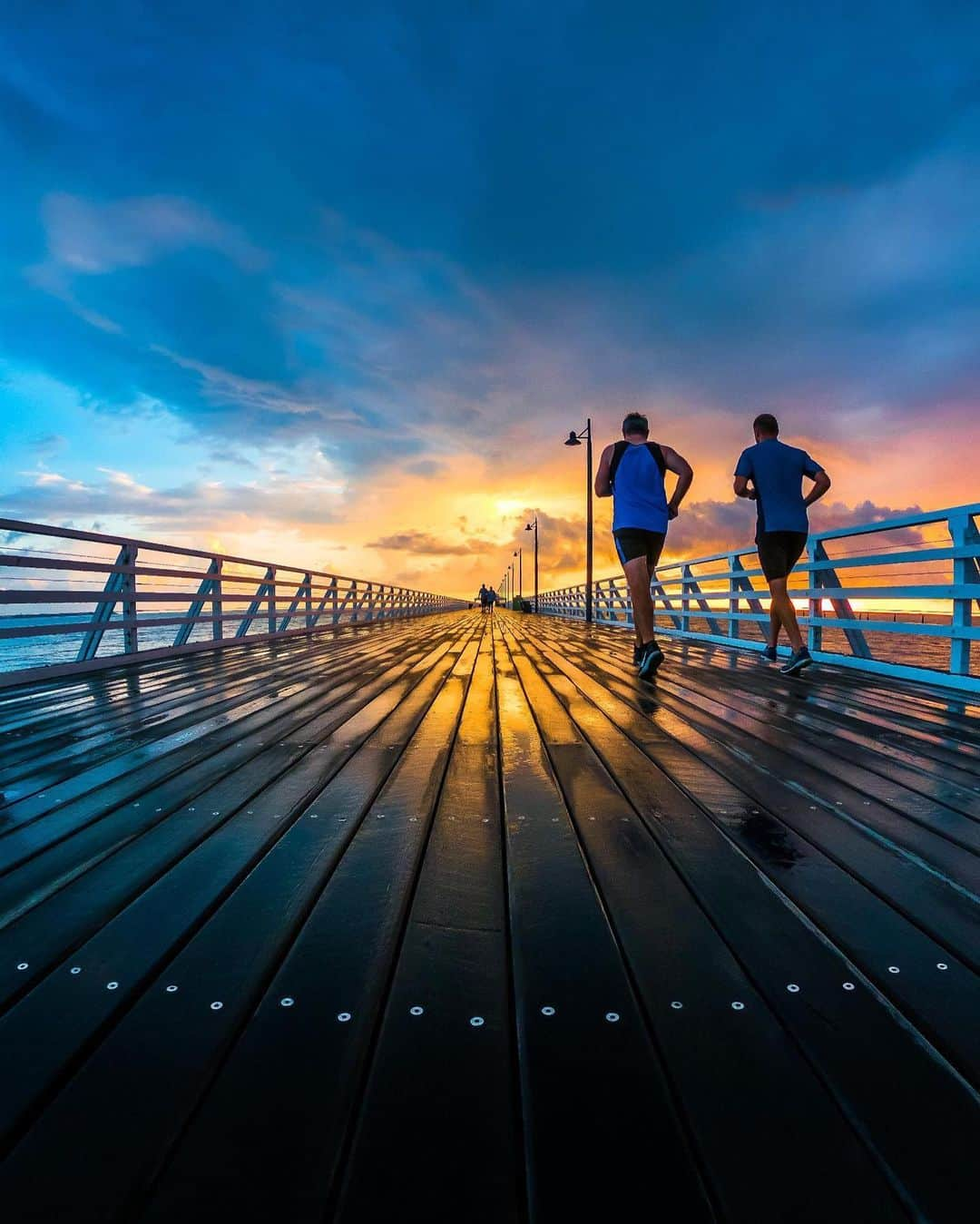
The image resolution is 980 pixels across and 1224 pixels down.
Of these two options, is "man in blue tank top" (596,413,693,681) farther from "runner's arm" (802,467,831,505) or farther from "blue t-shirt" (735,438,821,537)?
"runner's arm" (802,467,831,505)

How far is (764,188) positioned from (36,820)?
11592 mm

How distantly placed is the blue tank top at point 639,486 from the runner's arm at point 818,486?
4.03 feet

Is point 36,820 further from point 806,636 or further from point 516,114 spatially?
point 516,114

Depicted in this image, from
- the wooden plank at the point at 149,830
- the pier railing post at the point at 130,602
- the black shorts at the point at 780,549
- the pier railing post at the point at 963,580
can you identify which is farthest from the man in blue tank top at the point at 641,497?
the pier railing post at the point at 130,602

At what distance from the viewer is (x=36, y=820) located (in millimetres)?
1836

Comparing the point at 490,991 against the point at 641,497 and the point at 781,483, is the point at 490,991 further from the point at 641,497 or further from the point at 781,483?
the point at 781,483

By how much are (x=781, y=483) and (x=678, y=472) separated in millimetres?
821

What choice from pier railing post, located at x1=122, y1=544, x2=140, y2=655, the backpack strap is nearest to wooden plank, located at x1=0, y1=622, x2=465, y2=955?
the backpack strap

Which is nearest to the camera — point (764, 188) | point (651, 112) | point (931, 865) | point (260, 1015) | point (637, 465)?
point (260, 1015)

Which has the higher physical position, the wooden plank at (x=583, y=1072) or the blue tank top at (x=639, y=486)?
the blue tank top at (x=639, y=486)

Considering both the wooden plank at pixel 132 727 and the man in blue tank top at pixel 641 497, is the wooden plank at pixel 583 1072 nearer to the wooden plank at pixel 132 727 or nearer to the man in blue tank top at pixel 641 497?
the wooden plank at pixel 132 727

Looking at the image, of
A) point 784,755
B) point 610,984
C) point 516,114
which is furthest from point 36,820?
point 516,114

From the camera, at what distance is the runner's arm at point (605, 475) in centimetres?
511

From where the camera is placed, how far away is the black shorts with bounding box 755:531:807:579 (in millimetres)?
5102
